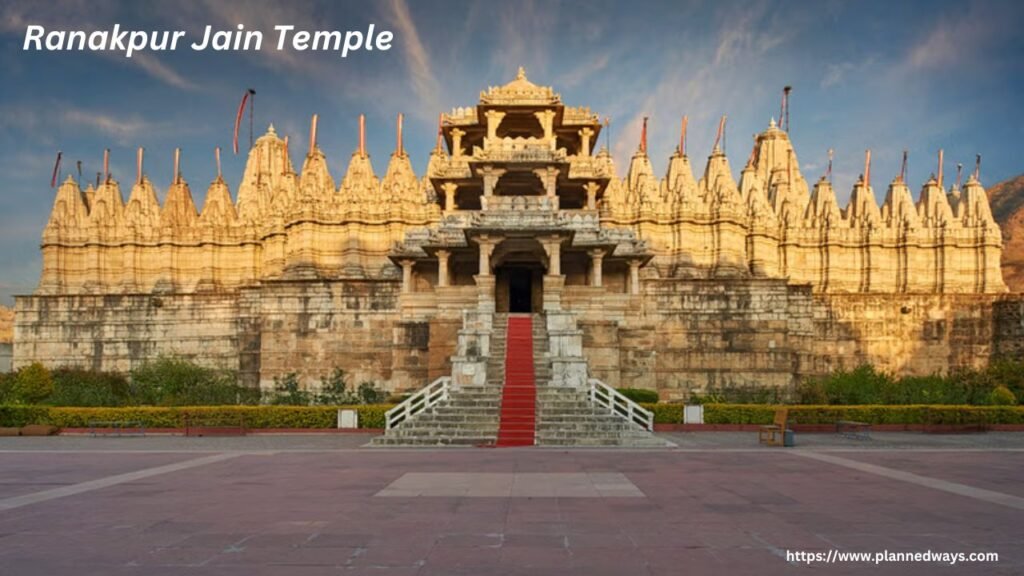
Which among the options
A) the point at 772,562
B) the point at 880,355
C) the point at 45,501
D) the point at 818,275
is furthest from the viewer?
the point at 818,275

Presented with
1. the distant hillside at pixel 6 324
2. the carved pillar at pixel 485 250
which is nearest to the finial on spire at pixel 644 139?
the carved pillar at pixel 485 250

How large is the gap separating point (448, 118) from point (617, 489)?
29.2 meters

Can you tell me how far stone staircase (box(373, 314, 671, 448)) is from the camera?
23.4m

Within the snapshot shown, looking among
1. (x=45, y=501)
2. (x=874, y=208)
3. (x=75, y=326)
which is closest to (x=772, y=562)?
(x=45, y=501)

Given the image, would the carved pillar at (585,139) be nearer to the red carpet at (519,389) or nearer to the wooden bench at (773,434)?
the red carpet at (519,389)

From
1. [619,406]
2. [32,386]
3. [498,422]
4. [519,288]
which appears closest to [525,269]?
[519,288]

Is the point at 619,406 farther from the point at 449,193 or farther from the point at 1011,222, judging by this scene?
the point at 1011,222

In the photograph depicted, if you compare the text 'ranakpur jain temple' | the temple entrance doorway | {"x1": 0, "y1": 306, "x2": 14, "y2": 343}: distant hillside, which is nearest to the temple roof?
the text 'ranakpur jain temple'

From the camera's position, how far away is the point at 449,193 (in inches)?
1516

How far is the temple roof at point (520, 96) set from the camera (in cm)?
3753

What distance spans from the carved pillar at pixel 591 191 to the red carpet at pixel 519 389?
9.05 metres

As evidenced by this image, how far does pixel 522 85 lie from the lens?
3819 cm

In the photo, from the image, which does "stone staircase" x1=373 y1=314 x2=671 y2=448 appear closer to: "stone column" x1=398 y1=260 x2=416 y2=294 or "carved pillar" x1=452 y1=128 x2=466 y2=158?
"stone column" x1=398 y1=260 x2=416 y2=294

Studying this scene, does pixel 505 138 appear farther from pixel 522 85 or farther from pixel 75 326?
pixel 75 326
